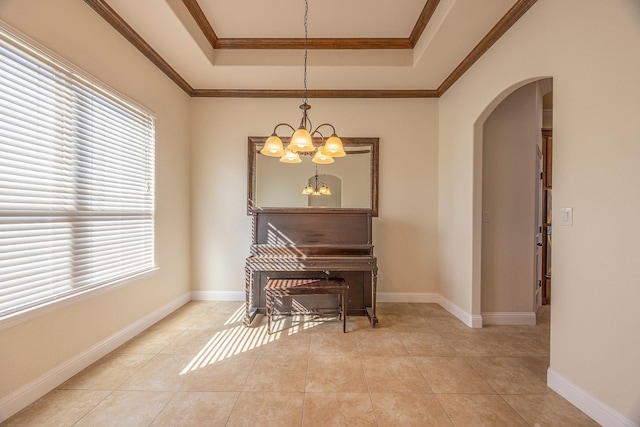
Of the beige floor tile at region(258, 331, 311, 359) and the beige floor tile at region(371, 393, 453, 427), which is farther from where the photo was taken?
the beige floor tile at region(258, 331, 311, 359)

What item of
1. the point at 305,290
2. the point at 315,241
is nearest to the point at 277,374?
the point at 305,290

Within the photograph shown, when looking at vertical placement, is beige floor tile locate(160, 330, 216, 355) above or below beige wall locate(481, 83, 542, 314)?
below

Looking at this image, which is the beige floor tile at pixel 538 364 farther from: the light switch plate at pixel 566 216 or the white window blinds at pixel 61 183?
the white window blinds at pixel 61 183

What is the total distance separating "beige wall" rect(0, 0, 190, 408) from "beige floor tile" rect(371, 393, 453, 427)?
211 centimetres

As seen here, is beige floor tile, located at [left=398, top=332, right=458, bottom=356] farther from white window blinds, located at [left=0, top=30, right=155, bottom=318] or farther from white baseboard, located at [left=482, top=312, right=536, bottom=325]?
white window blinds, located at [left=0, top=30, right=155, bottom=318]

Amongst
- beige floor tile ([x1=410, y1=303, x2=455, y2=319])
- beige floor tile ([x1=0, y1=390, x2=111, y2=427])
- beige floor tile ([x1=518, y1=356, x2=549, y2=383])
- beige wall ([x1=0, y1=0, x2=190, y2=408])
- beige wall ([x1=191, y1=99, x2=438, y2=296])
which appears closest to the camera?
beige floor tile ([x1=0, y1=390, x2=111, y2=427])

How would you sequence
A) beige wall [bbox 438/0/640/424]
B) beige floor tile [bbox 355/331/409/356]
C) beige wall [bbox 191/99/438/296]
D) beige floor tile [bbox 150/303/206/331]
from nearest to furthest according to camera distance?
beige wall [bbox 438/0/640/424] → beige floor tile [bbox 355/331/409/356] → beige floor tile [bbox 150/303/206/331] → beige wall [bbox 191/99/438/296]

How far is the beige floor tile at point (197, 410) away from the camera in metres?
1.50

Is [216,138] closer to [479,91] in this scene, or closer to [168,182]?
[168,182]

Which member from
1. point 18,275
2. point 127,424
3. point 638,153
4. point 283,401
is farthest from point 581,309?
point 18,275

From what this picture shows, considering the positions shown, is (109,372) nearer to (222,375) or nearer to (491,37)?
(222,375)

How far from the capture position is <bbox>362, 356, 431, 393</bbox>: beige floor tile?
5.89ft

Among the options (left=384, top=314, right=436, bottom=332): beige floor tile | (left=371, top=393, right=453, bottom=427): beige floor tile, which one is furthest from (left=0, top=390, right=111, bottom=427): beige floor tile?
(left=384, top=314, right=436, bottom=332): beige floor tile

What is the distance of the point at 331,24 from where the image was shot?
2600mm
